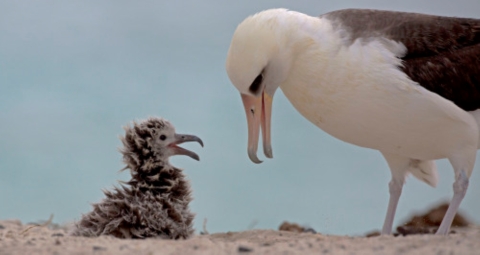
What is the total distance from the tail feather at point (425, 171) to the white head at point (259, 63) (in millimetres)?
2037

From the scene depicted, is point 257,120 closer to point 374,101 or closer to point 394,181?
point 374,101

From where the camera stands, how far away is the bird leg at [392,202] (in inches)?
363

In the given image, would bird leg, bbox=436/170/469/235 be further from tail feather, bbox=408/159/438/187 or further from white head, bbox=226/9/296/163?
white head, bbox=226/9/296/163

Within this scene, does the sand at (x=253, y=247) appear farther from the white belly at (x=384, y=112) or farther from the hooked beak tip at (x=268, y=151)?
the hooked beak tip at (x=268, y=151)

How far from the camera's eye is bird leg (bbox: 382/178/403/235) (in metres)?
9.22

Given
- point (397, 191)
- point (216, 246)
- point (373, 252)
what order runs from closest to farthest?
point (373, 252), point (216, 246), point (397, 191)

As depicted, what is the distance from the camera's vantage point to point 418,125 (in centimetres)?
803

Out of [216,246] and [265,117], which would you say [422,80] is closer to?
[265,117]

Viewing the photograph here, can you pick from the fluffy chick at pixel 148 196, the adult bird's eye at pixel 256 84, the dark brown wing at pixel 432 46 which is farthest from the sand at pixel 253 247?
the dark brown wing at pixel 432 46

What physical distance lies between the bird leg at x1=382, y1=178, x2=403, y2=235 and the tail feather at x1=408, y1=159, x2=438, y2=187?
0.25 metres

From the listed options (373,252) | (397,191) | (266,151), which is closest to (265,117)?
(266,151)

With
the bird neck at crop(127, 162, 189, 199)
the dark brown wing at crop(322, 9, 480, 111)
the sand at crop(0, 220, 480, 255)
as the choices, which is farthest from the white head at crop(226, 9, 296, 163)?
the sand at crop(0, 220, 480, 255)

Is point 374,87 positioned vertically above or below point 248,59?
below

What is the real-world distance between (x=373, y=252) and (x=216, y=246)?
1.23 metres
